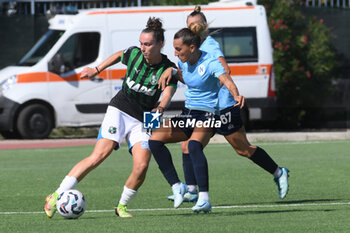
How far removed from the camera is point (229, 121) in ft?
28.2

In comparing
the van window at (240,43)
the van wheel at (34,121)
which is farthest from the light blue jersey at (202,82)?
the van window at (240,43)

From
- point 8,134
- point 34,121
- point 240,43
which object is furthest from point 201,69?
point 8,134

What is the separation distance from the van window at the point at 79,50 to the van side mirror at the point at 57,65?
7cm

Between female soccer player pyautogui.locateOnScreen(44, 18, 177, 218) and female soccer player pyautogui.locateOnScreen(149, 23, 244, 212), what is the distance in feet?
0.52

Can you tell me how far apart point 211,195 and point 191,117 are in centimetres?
178

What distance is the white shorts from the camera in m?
8.08

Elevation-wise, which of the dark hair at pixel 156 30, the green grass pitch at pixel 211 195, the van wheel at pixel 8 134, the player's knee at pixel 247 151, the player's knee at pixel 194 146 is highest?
the dark hair at pixel 156 30

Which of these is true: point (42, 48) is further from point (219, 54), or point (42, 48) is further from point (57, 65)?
point (219, 54)

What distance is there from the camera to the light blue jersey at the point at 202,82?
820 cm

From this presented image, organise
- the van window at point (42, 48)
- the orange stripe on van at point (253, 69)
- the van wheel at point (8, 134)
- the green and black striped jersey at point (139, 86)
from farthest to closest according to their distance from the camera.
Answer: the van wheel at point (8, 134), the orange stripe on van at point (253, 69), the van window at point (42, 48), the green and black striped jersey at point (139, 86)

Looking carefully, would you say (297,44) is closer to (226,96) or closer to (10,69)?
(10,69)

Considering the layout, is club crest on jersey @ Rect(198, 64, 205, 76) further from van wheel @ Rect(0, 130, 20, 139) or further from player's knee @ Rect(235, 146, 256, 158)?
van wheel @ Rect(0, 130, 20, 139)

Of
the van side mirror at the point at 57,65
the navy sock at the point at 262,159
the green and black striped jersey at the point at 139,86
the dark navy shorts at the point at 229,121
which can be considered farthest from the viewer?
the van side mirror at the point at 57,65
